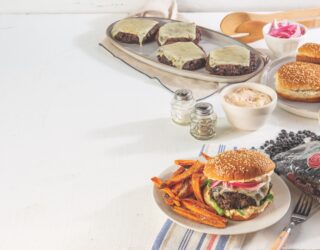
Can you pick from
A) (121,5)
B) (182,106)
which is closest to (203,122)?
(182,106)

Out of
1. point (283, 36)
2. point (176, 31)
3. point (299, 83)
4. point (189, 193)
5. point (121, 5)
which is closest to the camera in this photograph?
point (189, 193)

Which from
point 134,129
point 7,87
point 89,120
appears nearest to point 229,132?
point 134,129

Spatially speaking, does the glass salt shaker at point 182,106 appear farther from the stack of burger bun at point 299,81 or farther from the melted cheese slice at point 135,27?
the melted cheese slice at point 135,27

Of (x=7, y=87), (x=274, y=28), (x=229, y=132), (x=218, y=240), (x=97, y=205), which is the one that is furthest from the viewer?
(x=274, y=28)

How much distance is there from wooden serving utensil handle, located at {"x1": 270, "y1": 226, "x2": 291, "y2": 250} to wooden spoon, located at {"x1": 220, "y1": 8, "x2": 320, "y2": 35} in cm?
105

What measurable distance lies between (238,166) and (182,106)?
1.25ft

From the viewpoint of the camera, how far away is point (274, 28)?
69.1 inches

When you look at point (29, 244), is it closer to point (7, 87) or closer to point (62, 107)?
point (62, 107)

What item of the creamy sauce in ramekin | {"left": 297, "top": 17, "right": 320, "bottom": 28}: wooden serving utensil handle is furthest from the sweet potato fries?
{"left": 297, "top": 17, "right": 320, "bottom": 28}: wooden serving utensil handle

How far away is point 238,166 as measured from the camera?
41.0 inches

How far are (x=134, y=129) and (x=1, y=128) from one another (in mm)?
346

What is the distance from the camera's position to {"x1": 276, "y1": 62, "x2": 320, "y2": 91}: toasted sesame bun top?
1449 mm

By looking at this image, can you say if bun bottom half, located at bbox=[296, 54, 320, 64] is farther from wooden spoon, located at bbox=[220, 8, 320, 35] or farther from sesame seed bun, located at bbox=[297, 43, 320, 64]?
wooden spoon, located at bbox=[220, 8, 320, 35]

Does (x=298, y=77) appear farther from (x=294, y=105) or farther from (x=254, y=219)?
(x=254, y=219)
